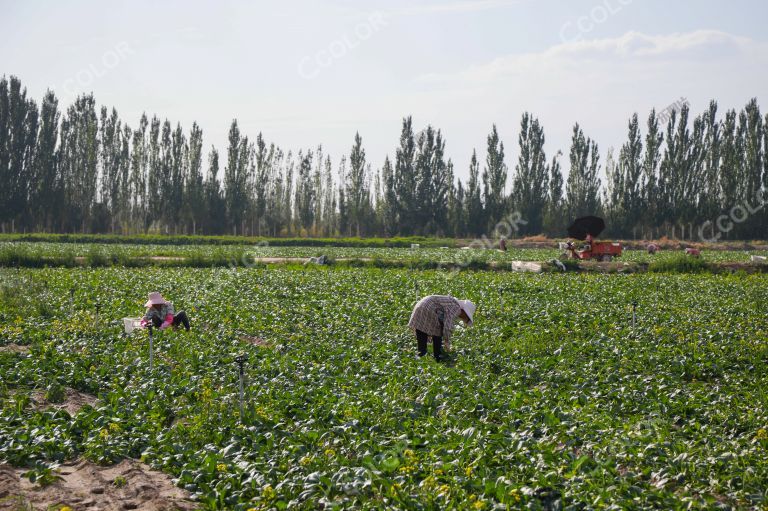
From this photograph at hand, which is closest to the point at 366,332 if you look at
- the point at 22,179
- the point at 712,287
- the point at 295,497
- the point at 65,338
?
the point at 65,338

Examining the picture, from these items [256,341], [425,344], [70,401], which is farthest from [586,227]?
[70,401]

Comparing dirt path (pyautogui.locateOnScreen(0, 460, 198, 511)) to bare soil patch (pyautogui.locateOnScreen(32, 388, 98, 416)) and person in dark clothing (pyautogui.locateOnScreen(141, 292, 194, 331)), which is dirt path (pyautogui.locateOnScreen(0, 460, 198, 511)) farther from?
person in dark clothing (pyautogui.locateOnScreen(141, 292, 194, 331))

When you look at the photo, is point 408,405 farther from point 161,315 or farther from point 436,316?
point 161,315

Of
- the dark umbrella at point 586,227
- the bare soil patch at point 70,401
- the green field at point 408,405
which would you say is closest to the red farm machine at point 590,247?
the dark umbrella at point 586,227

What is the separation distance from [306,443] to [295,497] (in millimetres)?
1359

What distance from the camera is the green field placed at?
6.98m

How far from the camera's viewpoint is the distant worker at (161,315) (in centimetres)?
1439

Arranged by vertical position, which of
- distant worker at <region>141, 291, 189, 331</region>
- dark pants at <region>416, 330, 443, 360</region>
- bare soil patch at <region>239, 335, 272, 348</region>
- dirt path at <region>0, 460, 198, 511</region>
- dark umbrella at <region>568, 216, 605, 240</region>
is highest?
dark umbrella at <region>568, 216, 605, 240</region>

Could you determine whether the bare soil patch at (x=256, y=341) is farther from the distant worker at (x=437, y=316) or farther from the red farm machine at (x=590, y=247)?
the red farm machine at (x=590, y=247)

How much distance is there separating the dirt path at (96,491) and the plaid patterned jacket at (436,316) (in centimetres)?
543

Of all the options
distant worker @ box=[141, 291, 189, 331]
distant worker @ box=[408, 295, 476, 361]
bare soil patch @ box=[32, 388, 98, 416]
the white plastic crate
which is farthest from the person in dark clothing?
distant worker @ box=[408, 295, 476, 361]

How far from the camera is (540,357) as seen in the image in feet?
41.1

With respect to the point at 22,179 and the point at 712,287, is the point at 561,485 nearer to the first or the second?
the point at 712,287

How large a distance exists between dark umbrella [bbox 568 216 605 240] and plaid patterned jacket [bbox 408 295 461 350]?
22.1 meters
